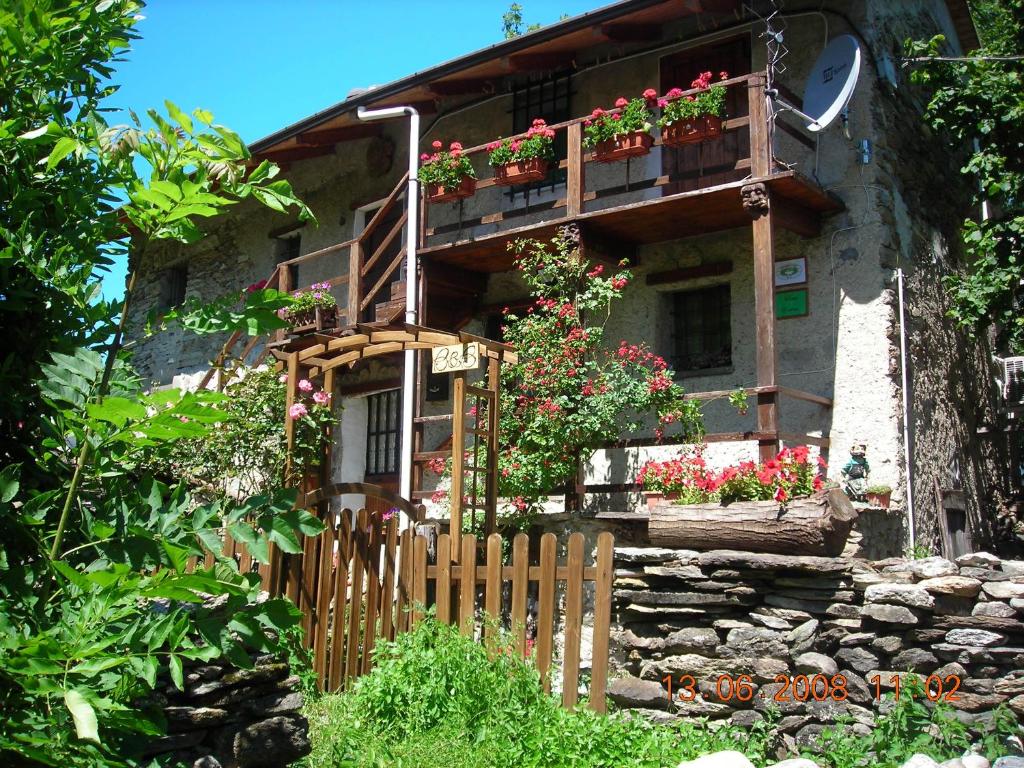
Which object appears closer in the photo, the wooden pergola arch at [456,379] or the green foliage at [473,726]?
the green foliage at [473,726]

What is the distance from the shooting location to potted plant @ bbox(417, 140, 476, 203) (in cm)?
1080

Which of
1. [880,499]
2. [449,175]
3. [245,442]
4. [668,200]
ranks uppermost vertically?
[449,175]

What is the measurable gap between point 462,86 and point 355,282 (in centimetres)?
287

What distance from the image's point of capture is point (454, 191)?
35.9ft

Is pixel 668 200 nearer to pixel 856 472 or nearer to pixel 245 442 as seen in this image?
pixel 856 472

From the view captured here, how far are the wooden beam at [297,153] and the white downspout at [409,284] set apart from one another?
2.24 meters

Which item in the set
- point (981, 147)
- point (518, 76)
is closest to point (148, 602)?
point (981, 147)

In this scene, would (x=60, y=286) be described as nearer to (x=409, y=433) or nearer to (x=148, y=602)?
(x=148, y=602)

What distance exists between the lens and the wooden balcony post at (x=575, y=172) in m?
9.88

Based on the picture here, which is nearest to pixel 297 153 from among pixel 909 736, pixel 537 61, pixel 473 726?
pixel 537 61

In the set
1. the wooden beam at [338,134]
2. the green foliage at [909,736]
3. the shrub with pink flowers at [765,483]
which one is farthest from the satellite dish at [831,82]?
the wooden beam at [338,134]

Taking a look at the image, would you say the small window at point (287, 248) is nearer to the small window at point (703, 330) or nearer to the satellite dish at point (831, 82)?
the small window at point (703, 330)

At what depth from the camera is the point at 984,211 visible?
11914mm

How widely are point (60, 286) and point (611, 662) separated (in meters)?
4.91
